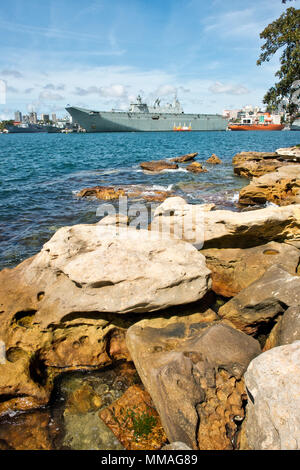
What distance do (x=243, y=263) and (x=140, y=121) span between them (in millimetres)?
114841

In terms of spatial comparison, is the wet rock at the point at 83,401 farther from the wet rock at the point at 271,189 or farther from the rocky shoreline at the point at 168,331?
the wet rock at the point at 271,189

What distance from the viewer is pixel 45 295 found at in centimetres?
481

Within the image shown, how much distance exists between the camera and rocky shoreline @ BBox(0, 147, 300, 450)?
3035 mm

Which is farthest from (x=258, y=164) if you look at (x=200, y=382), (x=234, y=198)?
(x=200, y=382)

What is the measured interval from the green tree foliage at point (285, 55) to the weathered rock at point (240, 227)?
20785 mm

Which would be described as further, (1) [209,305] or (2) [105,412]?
(1) [209,305]

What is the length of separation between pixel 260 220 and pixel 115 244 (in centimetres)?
300

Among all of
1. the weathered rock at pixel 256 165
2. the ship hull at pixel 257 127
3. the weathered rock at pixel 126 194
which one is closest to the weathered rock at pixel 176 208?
the weathered rock at pixel 126 194

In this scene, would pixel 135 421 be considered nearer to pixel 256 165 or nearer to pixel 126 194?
pixel 126 194

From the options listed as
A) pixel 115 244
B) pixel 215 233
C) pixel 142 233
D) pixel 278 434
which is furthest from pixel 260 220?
pixel 278 434

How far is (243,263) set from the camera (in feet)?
19.3

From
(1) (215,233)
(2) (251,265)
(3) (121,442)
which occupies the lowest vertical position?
(3) (121,442)

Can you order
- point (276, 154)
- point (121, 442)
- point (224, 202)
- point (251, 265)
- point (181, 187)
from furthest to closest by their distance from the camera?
point (276, 154) < point (181, 187) < point (224, 202) < point (251, 265) < point (121, 442)

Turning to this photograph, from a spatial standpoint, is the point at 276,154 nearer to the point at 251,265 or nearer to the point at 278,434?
the point at 251,265
